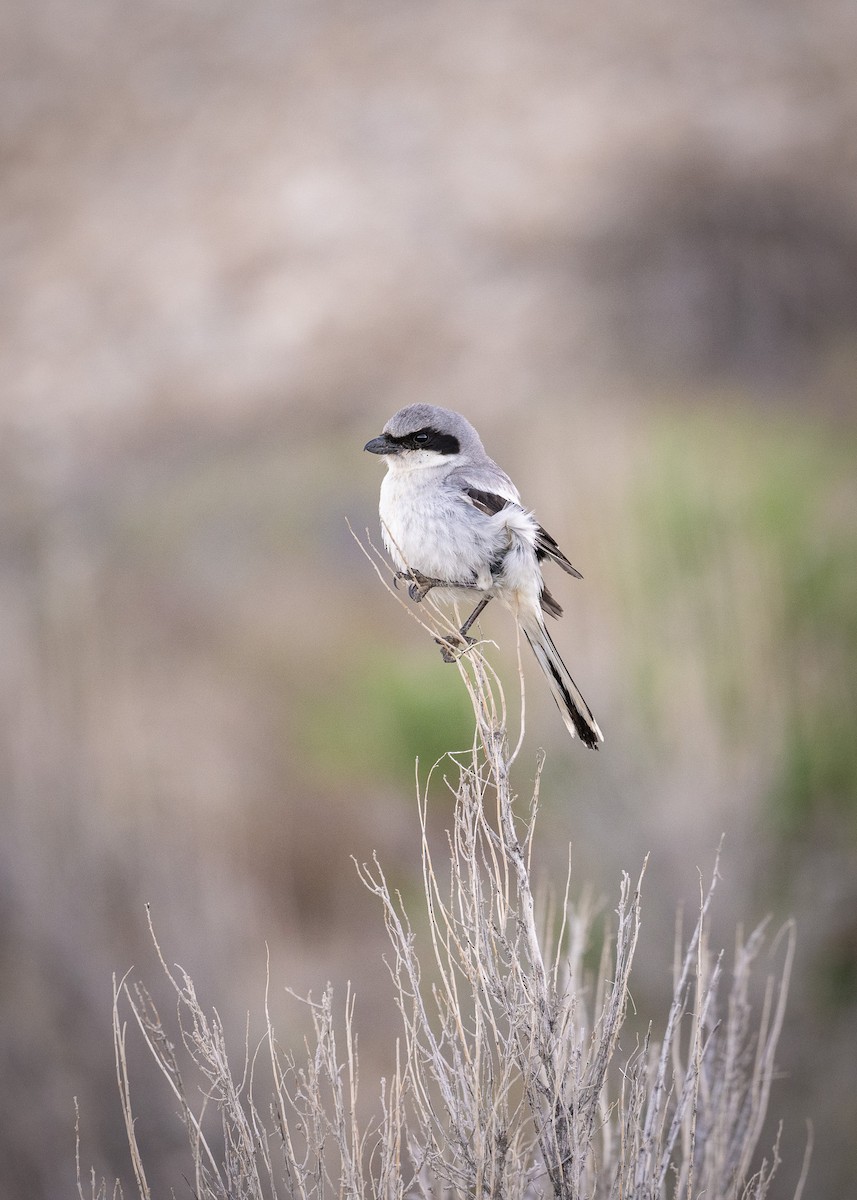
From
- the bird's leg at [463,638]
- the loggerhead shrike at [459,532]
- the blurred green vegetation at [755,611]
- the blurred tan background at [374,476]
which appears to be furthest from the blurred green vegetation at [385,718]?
the bird's leg at [463,638]

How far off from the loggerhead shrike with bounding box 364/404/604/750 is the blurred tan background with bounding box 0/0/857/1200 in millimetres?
4239

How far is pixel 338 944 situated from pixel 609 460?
618 cm

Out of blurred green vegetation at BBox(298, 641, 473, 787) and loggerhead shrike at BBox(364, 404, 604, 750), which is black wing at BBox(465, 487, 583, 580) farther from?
blurred green vegetation at BBox(298, 641, 473, 787)

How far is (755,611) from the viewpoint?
8047mm

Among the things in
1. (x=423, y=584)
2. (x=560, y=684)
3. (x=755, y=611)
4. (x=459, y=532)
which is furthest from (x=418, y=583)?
(x=755, y=611)

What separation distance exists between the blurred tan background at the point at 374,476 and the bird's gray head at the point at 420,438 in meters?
4.23

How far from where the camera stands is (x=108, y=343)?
24.0 metres

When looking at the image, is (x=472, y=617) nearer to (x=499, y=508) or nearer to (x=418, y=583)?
Result: (x=418, y=583)

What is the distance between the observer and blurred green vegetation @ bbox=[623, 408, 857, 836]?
7.98 metres

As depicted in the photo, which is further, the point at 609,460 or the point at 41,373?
the point at 41,373

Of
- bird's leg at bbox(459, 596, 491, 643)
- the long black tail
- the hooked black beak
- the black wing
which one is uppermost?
the hooked black beak

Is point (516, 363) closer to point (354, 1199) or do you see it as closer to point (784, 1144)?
point (784, 1144)

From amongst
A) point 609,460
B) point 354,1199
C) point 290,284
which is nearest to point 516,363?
point 290,284

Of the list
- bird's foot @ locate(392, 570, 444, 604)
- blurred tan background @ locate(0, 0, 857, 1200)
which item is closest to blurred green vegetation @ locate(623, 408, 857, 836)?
blurred tan background @ locate(0, 0, 857, 1200)
